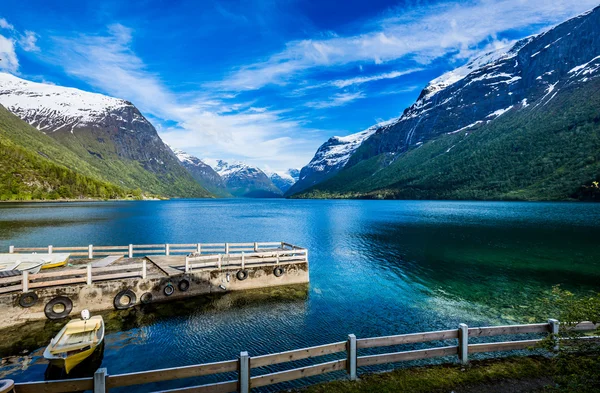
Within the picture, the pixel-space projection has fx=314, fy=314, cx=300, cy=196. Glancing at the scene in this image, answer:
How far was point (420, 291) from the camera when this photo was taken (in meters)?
27.3

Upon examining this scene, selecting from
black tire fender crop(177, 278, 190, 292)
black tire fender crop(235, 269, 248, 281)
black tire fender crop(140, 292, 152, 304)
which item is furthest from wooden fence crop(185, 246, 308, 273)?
black tire fender crop(140, 292, 152, 304)

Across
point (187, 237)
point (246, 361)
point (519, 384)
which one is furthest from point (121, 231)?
Answer: point (519, 384)

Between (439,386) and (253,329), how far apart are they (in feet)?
36.2

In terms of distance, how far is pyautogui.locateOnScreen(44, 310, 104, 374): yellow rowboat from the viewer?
12398 mm

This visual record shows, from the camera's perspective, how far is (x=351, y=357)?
10570mm

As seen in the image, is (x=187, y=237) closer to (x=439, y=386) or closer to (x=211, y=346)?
(x=211, y=346)

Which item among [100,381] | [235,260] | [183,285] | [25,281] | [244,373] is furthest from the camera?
[235,260]

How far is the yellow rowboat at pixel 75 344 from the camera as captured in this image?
12.4 metres

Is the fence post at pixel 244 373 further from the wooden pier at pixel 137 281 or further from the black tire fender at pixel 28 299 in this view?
the black tire fender at pixel 28 299

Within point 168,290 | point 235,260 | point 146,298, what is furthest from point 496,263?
point 146,298

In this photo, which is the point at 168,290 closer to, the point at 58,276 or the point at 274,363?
the point at 58,276

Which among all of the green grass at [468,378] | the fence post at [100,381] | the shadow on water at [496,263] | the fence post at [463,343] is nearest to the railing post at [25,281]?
the fence post at [100,381]

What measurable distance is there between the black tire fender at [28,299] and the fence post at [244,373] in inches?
655

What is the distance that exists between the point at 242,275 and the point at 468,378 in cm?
1811
